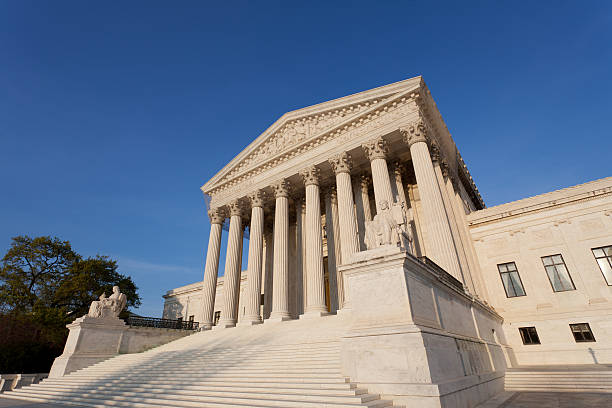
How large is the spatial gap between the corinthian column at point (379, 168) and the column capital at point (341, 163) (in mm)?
1550

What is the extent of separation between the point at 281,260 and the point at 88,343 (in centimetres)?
1355

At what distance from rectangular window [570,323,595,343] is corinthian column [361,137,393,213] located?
1323 cm

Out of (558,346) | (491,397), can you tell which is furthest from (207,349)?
(558,346)

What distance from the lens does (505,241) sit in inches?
883

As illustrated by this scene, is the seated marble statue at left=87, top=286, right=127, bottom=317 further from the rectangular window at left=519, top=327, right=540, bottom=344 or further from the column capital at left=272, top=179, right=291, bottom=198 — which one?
the rectangular window at left=519, top=327, right=540, bottom=344

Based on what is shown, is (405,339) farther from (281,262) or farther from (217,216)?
(217,216)

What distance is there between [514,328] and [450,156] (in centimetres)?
1384

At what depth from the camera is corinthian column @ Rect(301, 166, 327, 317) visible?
20.7m

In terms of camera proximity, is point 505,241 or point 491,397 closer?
point 491,397

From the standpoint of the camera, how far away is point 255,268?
26.1 meters

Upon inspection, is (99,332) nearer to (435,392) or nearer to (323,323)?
(323,323)

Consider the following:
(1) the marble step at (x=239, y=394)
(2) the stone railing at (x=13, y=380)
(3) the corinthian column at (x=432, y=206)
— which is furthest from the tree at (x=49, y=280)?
(3) the corinthian column at (x=432, y=206)

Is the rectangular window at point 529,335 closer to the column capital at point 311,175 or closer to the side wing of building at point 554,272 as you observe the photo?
the side wing of building at point 554,272

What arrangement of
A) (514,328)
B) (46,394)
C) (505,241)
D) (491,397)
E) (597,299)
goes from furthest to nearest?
(505,241) → (514,328) → (597,299) → (46,394) → (491,397)
